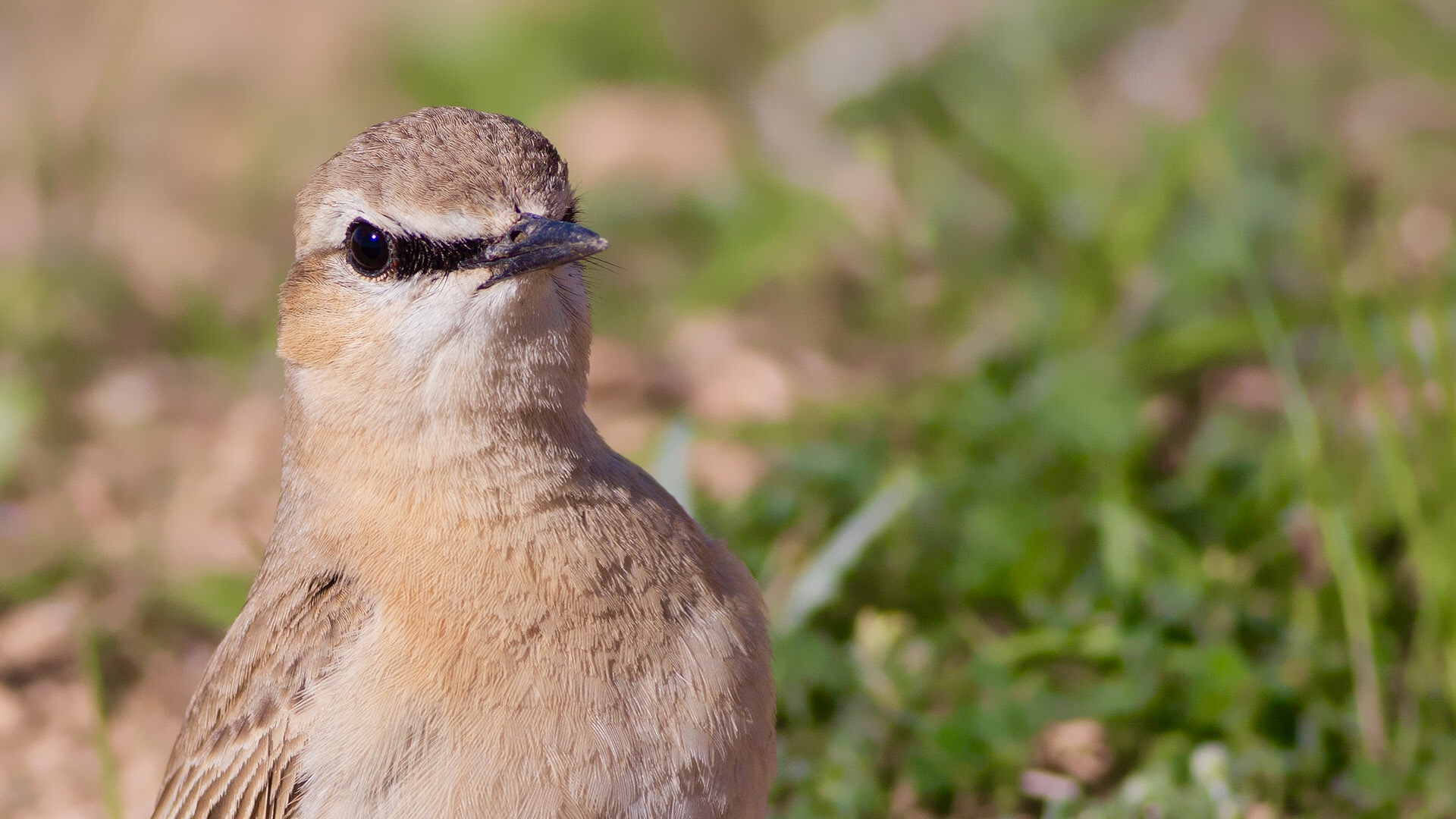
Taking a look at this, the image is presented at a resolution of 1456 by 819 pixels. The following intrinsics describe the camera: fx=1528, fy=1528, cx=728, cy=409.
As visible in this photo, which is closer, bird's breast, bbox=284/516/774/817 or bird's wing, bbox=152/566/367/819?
bird's breast, bbox=284/516/774/817

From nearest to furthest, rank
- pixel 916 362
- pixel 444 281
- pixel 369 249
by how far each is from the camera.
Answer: pixel 444 281 < pixel 369 249 < pixel 916 362

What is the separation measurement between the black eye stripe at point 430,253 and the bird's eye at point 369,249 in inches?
1.7

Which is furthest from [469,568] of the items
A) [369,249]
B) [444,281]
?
[369,249]

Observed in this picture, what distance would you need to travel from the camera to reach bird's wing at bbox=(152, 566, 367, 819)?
373 centimetres

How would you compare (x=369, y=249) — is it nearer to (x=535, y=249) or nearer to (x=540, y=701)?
(x=535, y=249)

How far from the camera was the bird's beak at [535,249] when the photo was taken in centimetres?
352

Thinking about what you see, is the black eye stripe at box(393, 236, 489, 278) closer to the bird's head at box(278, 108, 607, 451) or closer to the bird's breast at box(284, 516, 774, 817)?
the bird's head at box(278, 108, 607, 451)

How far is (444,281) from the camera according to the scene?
3604 mm

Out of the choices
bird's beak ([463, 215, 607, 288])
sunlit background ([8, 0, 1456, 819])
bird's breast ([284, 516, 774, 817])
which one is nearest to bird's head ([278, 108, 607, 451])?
bird's beak ([463, 215, 607, 288])

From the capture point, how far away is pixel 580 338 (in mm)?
3807

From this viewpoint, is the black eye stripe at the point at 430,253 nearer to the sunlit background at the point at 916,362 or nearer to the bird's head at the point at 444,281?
the bird's head at the point at 444,281

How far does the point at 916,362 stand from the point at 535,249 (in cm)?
355

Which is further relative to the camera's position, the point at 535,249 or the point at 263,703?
the point at 263,703

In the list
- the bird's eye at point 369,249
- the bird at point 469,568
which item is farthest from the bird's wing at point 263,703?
the bird's eye at point 369,249
